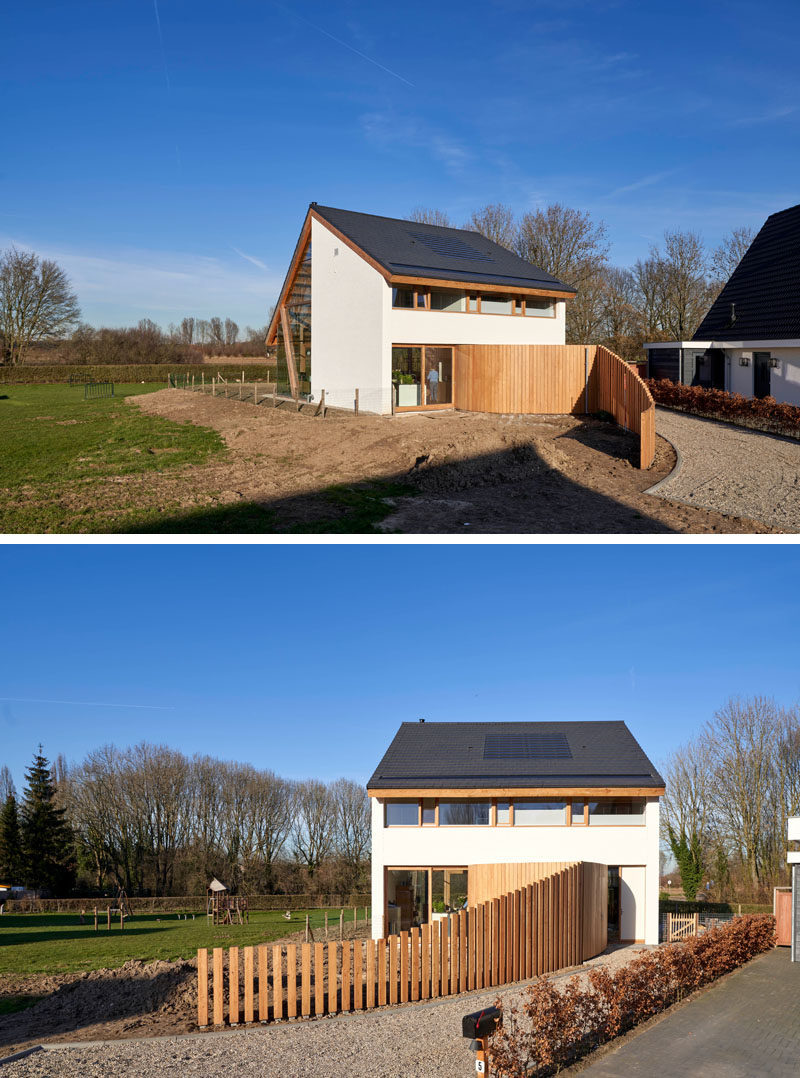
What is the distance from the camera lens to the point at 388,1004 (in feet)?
32.6

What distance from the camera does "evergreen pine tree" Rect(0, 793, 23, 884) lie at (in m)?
31.6

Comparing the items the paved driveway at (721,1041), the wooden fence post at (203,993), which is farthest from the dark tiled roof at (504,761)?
the wooden fence post at (203,993)

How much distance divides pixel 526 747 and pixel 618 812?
293 centimetres

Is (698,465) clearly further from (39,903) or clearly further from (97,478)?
(39,903)

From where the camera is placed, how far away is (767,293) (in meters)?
29.0

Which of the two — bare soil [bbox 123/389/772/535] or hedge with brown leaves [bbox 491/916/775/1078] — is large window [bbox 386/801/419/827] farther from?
bare soil [bbox 123/389/772/535]

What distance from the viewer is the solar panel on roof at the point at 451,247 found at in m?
28.6

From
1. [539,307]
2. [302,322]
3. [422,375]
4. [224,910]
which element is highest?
[539,307]

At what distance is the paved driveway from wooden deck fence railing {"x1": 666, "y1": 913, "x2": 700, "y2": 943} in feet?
22.7

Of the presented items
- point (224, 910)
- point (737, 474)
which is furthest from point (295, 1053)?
point (224, 910)

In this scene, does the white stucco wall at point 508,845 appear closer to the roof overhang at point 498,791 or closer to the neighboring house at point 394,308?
the roof overhang at point 498,791

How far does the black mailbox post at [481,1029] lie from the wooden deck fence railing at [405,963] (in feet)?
10.1

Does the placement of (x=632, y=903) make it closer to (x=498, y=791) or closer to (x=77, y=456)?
(x=498, y=791)

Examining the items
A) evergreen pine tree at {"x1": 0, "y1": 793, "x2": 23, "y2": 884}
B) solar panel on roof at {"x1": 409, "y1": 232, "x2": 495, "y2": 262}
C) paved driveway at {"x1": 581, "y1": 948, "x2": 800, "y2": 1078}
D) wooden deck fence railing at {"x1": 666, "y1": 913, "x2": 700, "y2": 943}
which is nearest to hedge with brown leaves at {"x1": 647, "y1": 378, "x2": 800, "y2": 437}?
solar panel on roof at {"x1": 409, "y1": 232, "x2": 495, "y2": 262}
